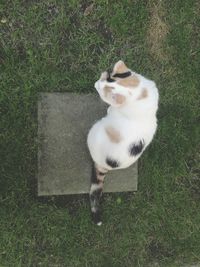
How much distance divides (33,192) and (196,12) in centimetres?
201

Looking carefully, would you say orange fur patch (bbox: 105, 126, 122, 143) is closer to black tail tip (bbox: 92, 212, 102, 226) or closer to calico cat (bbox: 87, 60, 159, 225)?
calico cat (bbox: 87, 60, 159, 225)

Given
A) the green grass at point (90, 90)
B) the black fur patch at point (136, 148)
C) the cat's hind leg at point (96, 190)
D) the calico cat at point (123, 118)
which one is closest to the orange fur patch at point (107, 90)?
the calico cat at point (123, 118)

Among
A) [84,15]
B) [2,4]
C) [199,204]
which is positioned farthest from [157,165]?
[2,4]

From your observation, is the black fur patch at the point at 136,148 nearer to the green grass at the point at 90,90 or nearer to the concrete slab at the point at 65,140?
the concrete slab at the point at 65,140

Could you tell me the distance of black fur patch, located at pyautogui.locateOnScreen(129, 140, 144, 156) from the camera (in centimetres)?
278

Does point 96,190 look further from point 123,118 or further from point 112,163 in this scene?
point 123,118

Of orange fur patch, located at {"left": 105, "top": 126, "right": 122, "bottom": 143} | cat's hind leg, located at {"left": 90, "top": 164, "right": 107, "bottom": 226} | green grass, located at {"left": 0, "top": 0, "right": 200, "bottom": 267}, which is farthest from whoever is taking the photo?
green grass, located at {"left": 0, "top": 0, "right": 200, "bottom": 267}

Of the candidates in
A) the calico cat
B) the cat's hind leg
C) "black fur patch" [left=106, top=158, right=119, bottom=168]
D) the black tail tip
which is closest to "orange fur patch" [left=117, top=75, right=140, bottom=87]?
the calico cat

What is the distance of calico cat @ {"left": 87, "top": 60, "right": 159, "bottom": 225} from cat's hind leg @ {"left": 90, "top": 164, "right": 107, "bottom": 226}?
0.25 m

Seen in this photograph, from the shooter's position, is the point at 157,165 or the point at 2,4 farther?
the point at 157,165

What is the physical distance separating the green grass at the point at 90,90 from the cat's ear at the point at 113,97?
772 millimetres

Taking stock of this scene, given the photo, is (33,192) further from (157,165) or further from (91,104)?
(157,165)

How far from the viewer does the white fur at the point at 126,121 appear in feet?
9.02

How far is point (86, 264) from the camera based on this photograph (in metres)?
3.43
